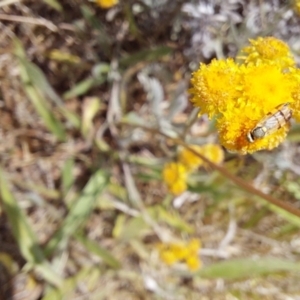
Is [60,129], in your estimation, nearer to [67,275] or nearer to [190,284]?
[67,275]

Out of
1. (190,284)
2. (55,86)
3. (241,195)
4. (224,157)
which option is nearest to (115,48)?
(55,86)

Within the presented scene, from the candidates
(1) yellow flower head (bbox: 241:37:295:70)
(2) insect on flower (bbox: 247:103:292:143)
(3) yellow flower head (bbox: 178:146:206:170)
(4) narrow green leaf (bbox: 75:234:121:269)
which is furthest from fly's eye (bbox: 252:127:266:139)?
(4) narrow green leaf (bbox: 75:234:121:269)

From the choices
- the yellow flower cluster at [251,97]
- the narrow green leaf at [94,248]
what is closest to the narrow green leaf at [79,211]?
the narrow green leaf at [94,248]

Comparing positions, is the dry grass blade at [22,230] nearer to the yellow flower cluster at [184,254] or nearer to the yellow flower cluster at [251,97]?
the yellow flower cluster at [184,254]

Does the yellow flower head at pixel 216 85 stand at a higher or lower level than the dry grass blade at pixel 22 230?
higher

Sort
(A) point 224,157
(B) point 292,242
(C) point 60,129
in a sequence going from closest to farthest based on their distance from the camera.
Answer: (C) point 60,129, (A) point 224,157, (B) point 292,242

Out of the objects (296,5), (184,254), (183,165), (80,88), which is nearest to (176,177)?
(183,165)

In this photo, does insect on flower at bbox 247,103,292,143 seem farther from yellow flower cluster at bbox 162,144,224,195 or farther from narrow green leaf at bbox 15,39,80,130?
narrow green leaf at bbox 15,39,80,130
